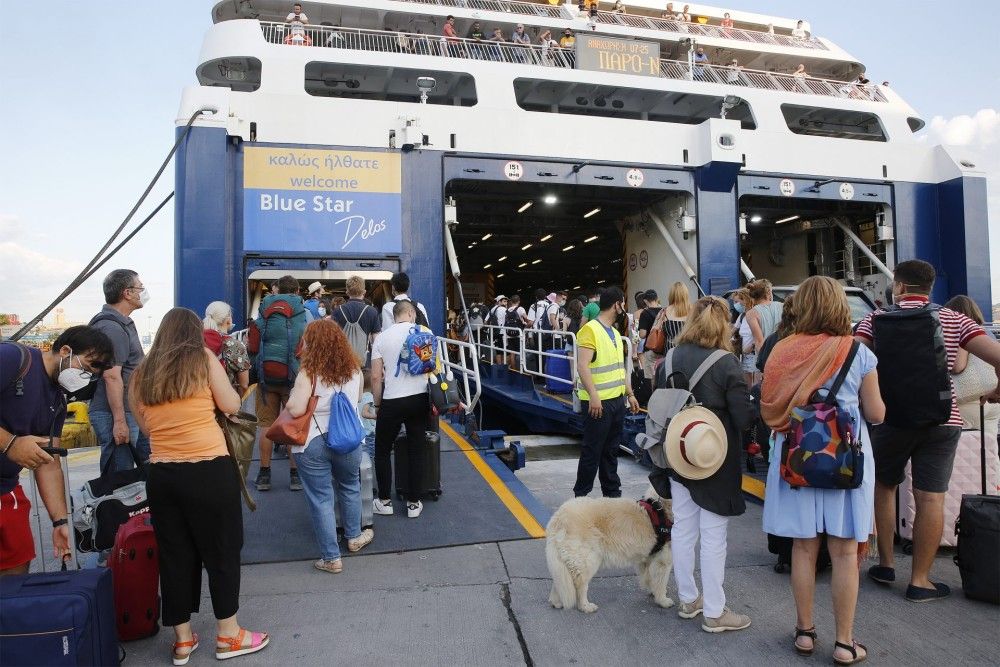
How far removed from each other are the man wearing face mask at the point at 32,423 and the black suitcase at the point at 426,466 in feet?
7.31

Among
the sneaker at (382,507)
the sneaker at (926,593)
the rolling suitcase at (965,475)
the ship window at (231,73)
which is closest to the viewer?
the sneaker at (926,593)

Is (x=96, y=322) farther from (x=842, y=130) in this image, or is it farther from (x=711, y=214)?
(x=842, y=130)

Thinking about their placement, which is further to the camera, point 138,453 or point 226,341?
point 226,341

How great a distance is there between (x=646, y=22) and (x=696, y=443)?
15.2 m

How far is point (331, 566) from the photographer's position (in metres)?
3.70

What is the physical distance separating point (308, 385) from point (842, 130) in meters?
15.7

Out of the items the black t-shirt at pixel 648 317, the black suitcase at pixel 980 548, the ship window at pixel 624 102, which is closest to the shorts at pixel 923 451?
the black suitcase at pixel 980 548

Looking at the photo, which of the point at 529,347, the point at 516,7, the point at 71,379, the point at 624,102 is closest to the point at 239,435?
the point at 71,379

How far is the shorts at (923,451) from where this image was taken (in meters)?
3.29

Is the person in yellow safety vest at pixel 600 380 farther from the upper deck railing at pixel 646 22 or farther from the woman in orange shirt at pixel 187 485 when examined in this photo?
the upper deck railing at pixel 646 22

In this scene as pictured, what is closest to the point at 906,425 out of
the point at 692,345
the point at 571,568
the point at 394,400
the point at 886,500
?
the point at 886,500

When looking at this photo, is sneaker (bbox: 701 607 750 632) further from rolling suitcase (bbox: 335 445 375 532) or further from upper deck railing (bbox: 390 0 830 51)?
upper deck railing (bbox: 390 0 830 51)

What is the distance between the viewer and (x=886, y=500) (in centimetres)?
352

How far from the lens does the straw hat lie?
9.41 feet
